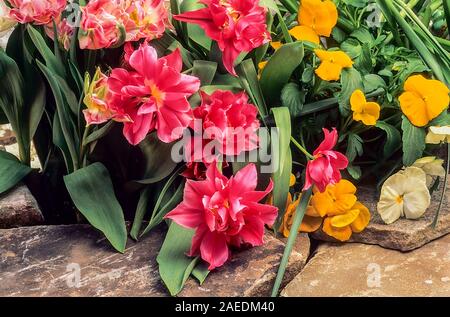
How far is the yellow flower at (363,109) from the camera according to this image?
1710 millimetres

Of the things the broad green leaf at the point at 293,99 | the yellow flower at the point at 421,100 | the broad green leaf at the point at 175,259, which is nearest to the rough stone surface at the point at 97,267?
the broad green leaf at the point at 175,259

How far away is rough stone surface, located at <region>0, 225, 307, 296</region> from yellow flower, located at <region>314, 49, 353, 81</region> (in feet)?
1.13

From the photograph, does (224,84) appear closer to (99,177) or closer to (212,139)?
(212,139)

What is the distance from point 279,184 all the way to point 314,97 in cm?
27

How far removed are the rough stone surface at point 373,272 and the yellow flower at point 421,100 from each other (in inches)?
10.9

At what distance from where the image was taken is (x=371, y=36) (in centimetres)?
189

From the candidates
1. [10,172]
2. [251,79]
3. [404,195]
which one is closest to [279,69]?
[251,79]

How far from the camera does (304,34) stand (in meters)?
1.84

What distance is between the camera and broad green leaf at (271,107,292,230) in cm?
162

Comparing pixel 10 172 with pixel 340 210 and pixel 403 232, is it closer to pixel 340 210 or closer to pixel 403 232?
pixel 340 210

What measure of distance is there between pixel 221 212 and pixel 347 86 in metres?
0.43

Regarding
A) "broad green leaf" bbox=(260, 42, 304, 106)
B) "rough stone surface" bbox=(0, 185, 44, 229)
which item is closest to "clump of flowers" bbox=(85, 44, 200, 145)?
"broad green leaf" bbox=(260, 42, 304, 106)

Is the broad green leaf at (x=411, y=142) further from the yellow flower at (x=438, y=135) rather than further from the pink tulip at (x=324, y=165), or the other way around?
the pink tulip at (x=324, y=165)

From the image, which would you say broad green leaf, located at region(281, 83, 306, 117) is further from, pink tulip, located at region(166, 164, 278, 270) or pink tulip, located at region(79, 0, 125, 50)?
pink tulip, located at region(79, 0, 125, 50)
